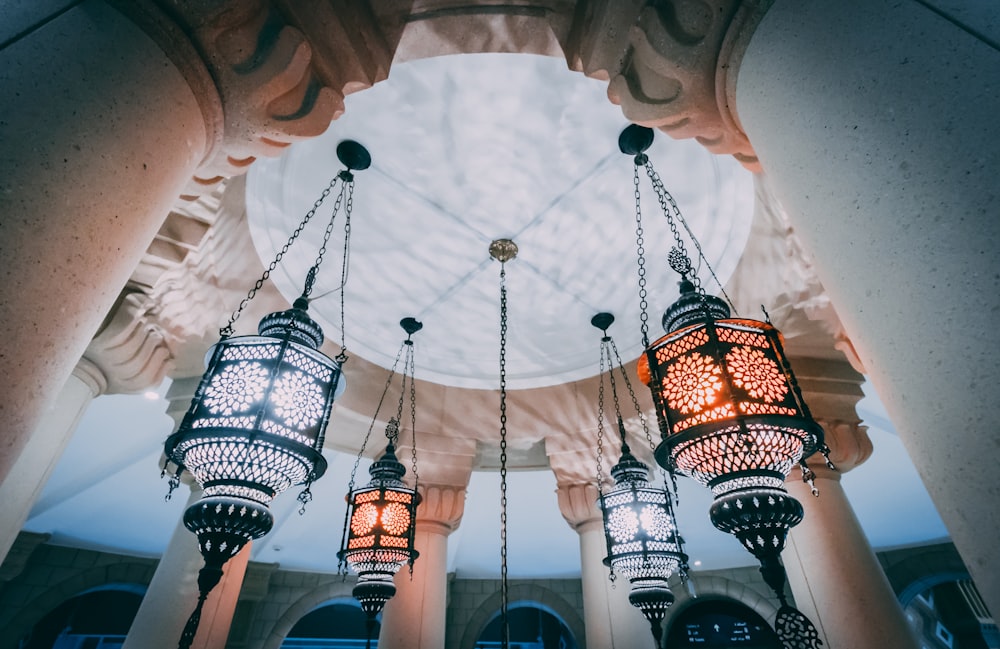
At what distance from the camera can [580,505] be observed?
5172 millimetres

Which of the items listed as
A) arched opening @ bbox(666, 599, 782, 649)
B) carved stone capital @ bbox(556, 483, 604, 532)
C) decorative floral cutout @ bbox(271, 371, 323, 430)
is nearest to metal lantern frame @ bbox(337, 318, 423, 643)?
decorative floral cutout @ bbox(271, 371, 323, 430)

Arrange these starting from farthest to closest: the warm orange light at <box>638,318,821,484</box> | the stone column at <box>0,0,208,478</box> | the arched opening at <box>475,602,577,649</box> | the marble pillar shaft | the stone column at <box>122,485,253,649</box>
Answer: the arched opening at <box>475,602,577,649</box> → the stone column at <box>122,485,253,649</box> → the marble pillar shaft → the warm orange light at <box>638,318,821,484</box> → the stone column at <box>0,0,208,478</box>

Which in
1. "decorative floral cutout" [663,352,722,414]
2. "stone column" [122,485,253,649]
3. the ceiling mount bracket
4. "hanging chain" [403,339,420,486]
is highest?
the ceiling mount bracket

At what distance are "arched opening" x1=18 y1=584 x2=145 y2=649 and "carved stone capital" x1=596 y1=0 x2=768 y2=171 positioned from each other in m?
9.98

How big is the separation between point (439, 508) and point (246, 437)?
352 cm

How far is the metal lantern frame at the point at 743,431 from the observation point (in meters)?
1.60

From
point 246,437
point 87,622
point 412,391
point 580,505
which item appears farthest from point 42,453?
point 87,622

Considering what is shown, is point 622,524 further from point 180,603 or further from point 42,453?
point 42,453

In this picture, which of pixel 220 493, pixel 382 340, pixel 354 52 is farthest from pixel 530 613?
pixel 354 52

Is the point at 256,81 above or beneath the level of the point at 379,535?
above

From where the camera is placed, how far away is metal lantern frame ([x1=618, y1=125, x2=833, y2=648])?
1.60 m

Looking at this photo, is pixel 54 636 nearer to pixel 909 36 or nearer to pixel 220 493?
pixel 220 493

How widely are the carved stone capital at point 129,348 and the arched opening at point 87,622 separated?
6587 mm

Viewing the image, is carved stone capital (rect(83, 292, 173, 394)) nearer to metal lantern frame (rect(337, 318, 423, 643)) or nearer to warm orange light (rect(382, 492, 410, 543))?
metal lantern frame (rect(337, 318, 423, 643))
